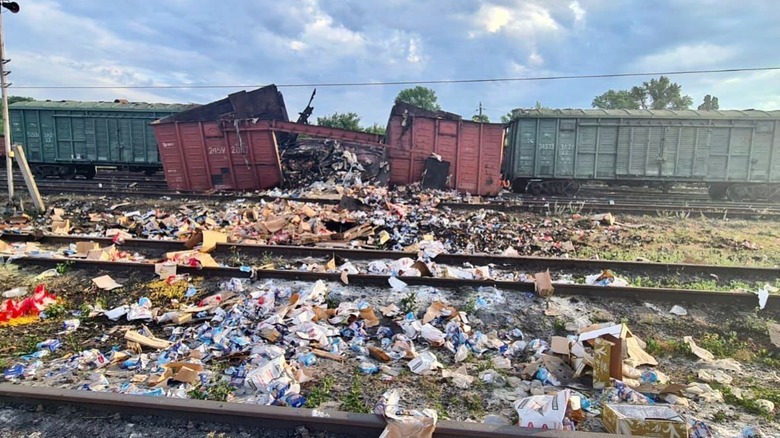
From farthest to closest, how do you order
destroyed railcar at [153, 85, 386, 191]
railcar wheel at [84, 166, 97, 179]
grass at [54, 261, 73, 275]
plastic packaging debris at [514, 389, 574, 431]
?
railcar wheel at [84, 166, 97, 179], destroyed railcar at [153, 85, 386, 191], grass at [54, 261, 73, 275], plastic packaging debris at [514, 389, 574, 431]

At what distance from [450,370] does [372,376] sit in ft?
2.18

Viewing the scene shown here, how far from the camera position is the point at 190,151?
48.8 feet

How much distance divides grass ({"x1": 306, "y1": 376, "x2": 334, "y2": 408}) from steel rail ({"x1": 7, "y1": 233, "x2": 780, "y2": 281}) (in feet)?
12.1

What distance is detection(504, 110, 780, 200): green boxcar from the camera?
1538 centimetres

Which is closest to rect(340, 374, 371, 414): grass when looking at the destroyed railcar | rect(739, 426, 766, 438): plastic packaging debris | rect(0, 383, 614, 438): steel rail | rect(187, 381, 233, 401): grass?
rect(0, 383, 614, 438): steel rail

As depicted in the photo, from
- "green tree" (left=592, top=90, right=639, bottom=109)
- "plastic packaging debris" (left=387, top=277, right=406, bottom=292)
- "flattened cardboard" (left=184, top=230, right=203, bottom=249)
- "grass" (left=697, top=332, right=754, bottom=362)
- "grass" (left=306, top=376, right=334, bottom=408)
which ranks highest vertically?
"green tree" (left=592, top=90, right=639, bottom=109)

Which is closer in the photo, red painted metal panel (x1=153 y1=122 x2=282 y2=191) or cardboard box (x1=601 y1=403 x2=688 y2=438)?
cardboard box (x1=601 y1=403 x2=688 y2=438)

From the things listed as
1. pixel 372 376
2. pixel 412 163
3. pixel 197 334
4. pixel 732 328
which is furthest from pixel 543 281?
pixel 412 163

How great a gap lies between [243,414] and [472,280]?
334cm

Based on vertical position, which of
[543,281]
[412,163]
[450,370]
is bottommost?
[450,370]

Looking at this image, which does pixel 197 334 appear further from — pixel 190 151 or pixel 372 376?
pixel 190 151

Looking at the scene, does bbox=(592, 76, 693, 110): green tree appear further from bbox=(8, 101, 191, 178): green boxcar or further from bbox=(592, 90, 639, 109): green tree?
bbox=(8, 101, 191, 178): green boxcar

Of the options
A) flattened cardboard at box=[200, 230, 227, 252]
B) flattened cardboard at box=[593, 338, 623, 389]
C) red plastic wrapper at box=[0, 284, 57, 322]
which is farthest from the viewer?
flattened cardboard at box=[200, 230, 227, 252]

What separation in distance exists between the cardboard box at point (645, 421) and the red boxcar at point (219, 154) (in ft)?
43.8
